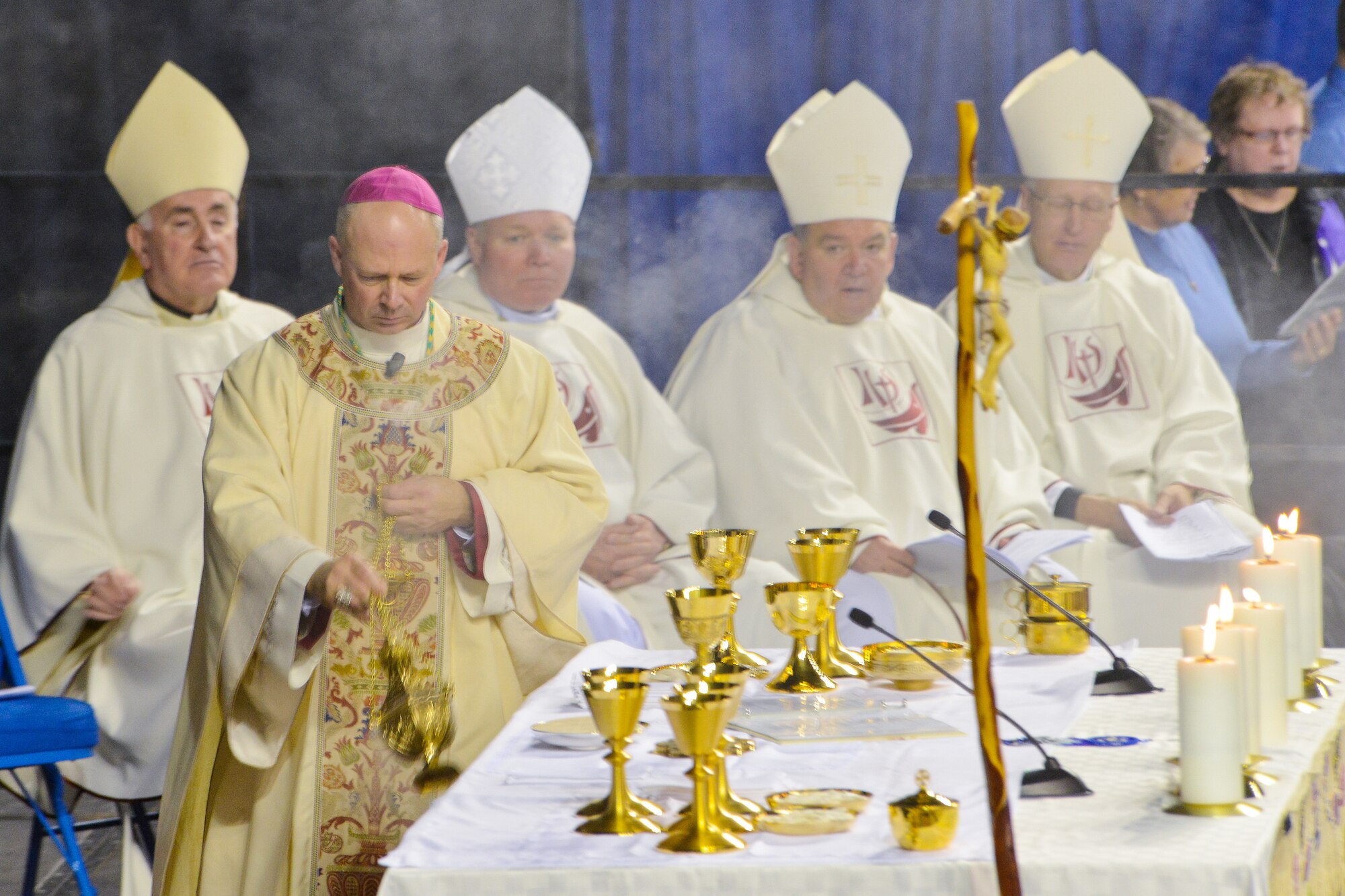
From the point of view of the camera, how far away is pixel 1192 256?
5.96 metres

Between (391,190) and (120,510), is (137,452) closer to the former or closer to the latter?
(120,510)

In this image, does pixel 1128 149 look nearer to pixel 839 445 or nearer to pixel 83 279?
pixel 839 445

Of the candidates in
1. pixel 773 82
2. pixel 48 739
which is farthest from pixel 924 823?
pixel 773 82

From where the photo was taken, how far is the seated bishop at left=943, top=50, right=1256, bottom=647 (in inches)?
219

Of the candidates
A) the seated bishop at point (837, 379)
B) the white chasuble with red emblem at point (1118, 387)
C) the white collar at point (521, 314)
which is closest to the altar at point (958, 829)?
the seated bishop at point (837, 379)

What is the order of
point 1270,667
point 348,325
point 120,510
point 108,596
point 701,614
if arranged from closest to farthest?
point 1270,667 → point 701,614 → point 348,325 → point 108,596 → point 120,510

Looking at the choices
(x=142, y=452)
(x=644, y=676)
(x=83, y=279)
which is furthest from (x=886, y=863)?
(x=83, y=279)

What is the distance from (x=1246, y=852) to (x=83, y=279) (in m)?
5.12

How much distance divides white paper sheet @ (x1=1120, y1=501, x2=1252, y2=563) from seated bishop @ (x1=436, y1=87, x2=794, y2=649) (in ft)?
4.27

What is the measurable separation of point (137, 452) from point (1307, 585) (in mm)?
3490

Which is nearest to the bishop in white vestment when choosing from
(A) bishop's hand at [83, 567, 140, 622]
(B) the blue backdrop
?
(A) bishop's hand at [83, 567, 140, 622]

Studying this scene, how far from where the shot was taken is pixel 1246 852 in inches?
64.9

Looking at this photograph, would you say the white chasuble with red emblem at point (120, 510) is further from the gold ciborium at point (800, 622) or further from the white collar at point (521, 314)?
the gold ciborium at point (800, 622)

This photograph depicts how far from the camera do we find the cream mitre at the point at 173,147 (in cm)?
501
